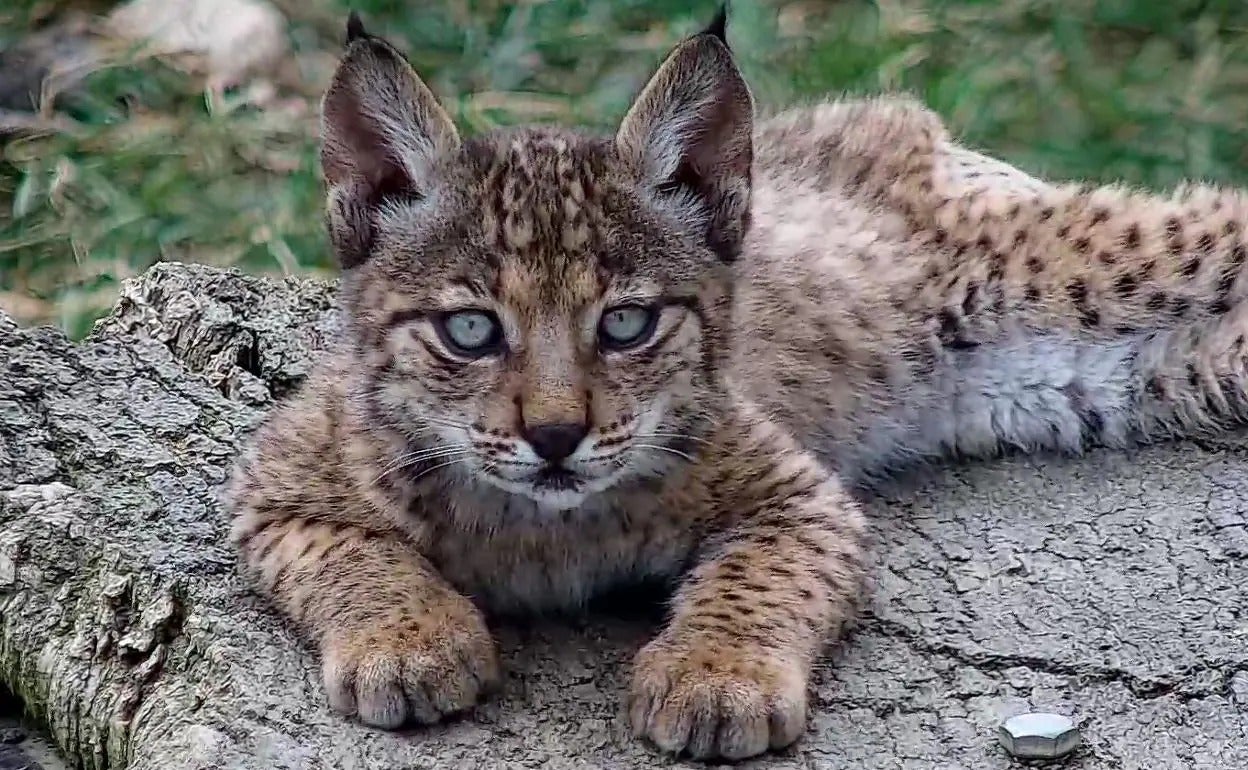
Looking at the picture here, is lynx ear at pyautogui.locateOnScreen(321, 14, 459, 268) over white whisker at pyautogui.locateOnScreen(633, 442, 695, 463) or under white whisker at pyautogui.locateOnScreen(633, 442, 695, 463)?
over

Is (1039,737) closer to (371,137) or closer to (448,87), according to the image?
(371,137)

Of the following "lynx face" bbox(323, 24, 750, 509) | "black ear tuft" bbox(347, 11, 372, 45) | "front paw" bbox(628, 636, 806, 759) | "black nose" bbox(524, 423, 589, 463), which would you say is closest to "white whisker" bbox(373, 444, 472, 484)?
"lynx face" bbox(323, 24, 750, 509)

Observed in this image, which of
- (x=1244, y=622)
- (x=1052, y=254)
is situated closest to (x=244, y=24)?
(x=1052, y=254)

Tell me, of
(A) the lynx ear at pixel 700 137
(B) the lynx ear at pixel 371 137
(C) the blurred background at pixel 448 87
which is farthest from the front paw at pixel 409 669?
(C) the blurred background at pixel 448 87

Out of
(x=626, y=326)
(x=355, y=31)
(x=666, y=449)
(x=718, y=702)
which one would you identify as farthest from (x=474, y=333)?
(x=718, y=702)

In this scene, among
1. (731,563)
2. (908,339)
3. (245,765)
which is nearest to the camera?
(245,765)

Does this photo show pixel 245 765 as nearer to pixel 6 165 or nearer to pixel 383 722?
pixel 383 722

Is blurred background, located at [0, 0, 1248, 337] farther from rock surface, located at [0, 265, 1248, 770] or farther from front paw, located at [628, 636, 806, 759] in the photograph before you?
front paw, located at [628, 636, 806, 759]
